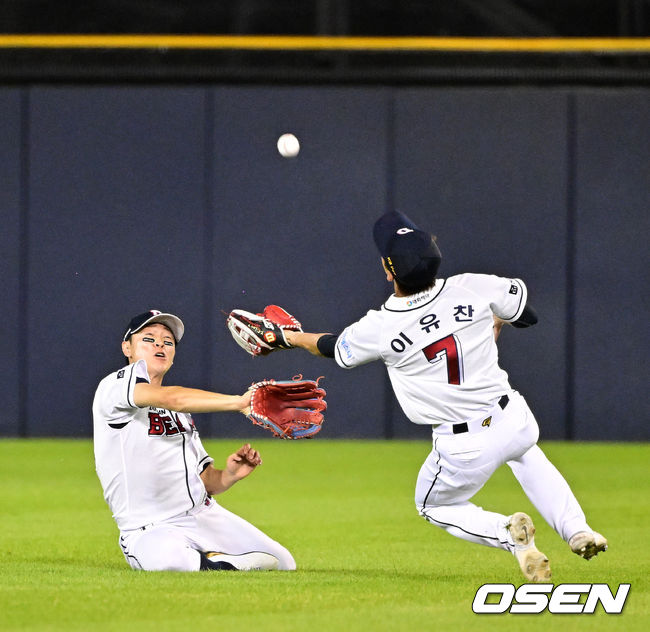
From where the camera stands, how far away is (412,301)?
524cm

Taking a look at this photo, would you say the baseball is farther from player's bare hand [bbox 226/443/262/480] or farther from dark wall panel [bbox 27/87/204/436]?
player's bare hand [bbox 226/443/262/480]

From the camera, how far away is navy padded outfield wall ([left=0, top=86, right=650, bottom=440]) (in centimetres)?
1355

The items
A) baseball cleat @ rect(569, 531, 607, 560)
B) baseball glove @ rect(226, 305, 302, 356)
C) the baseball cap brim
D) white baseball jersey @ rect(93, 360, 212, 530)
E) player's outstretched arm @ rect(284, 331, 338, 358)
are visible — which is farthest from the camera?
baseball glove @ rect(226, 305, 302, 356)

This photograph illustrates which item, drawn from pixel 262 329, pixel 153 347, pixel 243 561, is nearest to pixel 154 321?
pixel 153 347

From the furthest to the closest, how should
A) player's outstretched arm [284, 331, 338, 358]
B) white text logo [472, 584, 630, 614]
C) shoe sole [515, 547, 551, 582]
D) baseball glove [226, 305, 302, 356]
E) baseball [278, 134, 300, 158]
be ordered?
baseball [278, 134, 300, 158] < baseball glove [226, 305, 302, 356] < player's outstretched arm [284, 331, 338, 358] < shoe sole [515, 547, 551, 582] < white text logo [472, 584, 630, 614]

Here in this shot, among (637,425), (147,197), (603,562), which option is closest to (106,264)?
(147,197)

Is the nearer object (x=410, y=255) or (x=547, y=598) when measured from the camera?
(x=547, y=598)

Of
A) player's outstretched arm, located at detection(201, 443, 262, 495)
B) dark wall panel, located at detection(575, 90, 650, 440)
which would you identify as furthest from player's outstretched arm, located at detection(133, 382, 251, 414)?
dark wall panel, located at detection(575, 90, 650, 440)

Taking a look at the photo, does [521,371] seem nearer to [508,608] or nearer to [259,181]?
[259,181]

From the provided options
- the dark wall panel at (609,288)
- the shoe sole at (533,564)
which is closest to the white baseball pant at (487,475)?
the shoe sole at (533,564)

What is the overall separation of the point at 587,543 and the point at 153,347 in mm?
2139

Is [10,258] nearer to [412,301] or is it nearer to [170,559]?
[170,559]

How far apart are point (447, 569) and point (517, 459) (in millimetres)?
797

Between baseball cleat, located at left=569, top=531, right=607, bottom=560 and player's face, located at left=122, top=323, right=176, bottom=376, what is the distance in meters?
1.99
